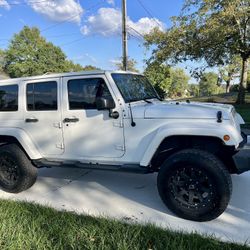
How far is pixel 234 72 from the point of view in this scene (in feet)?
150

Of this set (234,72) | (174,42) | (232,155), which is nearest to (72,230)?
(232,155)

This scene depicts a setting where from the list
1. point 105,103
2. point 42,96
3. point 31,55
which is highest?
point 31,55

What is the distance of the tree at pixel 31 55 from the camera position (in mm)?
58156

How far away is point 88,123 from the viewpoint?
4.74 meters

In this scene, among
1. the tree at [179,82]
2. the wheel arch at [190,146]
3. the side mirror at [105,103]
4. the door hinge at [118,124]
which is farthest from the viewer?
the tree at [179,82]

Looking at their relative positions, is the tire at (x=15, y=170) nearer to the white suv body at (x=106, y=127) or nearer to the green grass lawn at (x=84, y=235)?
the white suv body at (x=106, y=127)

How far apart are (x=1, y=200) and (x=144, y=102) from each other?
8.14ft

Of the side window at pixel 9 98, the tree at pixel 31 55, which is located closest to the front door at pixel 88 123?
the side window at pixel 9 98

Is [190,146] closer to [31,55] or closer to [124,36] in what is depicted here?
[124,36]

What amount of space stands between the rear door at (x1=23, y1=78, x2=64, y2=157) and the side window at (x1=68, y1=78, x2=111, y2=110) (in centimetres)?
23

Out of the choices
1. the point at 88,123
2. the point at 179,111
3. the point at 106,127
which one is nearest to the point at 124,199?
the point at 106,127

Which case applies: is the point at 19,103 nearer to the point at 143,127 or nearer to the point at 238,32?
the point at 143,127

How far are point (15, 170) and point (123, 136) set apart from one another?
1.97 m

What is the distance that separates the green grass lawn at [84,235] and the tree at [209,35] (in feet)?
56.9
